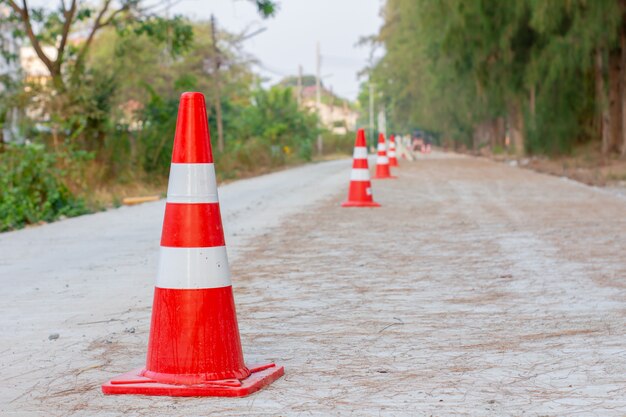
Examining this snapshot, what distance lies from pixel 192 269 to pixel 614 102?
25.2 metres

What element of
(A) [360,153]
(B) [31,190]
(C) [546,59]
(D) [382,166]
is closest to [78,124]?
(B) [31,190]

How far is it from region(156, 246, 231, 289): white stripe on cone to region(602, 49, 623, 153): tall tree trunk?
949 inches

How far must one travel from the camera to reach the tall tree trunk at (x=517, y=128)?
127ft

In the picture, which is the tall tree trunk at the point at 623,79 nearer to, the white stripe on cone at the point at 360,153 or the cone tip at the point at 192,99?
the white stripe on cone at the point at 360,153

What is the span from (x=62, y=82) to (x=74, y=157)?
3.17 metres

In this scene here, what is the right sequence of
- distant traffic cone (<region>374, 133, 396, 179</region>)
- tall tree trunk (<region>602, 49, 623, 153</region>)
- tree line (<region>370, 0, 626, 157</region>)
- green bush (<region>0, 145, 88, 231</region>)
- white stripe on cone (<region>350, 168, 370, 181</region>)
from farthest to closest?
1. tall tree trunk (<region>602, 49, 623, 153</region>)
2. tree line (<region>370, 0, 626, 157</region>)
3. distant traffic cone (<region>374, 133, 396, 179</region>)
4. white stripe on cone (<region>350, 168, 370, 181</region>)
5. green bush (<region>0, 145, 88, 231</region>)

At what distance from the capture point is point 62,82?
18688 mm

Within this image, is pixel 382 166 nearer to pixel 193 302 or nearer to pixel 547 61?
pixel 547 61

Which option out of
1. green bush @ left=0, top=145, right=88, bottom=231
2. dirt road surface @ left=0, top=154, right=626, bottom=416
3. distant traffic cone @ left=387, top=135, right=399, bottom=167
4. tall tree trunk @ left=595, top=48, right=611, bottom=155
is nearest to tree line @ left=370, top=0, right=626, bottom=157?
tall tree trunk @ left=595, top=48, right=611, bottom=155

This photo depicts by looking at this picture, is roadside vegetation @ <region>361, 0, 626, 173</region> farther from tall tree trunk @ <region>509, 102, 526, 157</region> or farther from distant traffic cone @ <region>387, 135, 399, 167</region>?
distant traffic cone @ <region>387, 135, 399, 167</region>

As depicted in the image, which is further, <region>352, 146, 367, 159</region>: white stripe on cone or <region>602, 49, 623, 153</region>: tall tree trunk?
<region>602, 49, 623, 153</region>: tall tree trunk

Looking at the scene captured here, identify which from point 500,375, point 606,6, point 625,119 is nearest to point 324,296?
point 500,375

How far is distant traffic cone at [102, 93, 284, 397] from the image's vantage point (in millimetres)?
4316

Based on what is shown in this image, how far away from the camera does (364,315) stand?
6.11 meters
